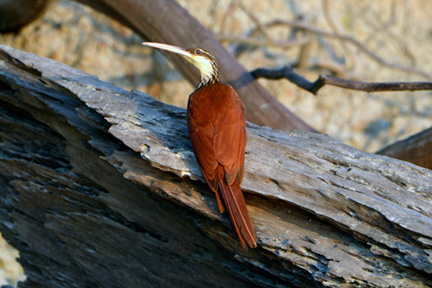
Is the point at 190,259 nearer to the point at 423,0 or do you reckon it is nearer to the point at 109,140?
the point at 109,140

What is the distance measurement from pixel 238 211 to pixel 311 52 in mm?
4460

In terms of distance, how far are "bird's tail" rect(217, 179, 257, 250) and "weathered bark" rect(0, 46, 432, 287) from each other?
0.06 meters

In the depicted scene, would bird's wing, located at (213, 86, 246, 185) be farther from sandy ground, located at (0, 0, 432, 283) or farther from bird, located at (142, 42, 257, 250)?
sandy ground, located at (0, 0, 432, 283)

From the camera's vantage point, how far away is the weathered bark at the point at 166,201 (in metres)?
2.09

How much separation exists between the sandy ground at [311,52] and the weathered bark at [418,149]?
2.13 m

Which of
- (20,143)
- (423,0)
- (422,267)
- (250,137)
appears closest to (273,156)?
(250,137)

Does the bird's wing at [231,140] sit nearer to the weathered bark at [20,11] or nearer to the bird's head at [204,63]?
the bird's head at [204,63]

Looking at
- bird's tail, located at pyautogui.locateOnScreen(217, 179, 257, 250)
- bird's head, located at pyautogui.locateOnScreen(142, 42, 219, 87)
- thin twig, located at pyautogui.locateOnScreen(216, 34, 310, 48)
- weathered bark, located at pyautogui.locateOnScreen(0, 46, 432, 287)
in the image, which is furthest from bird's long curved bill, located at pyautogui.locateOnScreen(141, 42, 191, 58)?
thin twig, located at pyautogui.locateOnScreen(216, 34, 310, 48)

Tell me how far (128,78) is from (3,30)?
1336 millimetres

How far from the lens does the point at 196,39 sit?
431cm

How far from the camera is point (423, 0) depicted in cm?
651

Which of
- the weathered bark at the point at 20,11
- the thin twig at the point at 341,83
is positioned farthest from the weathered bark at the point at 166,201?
the weathered bark at the point at 20,11

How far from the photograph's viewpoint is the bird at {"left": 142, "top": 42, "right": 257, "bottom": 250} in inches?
85.4

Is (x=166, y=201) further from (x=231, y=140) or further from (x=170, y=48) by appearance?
(x=170, y=48)
